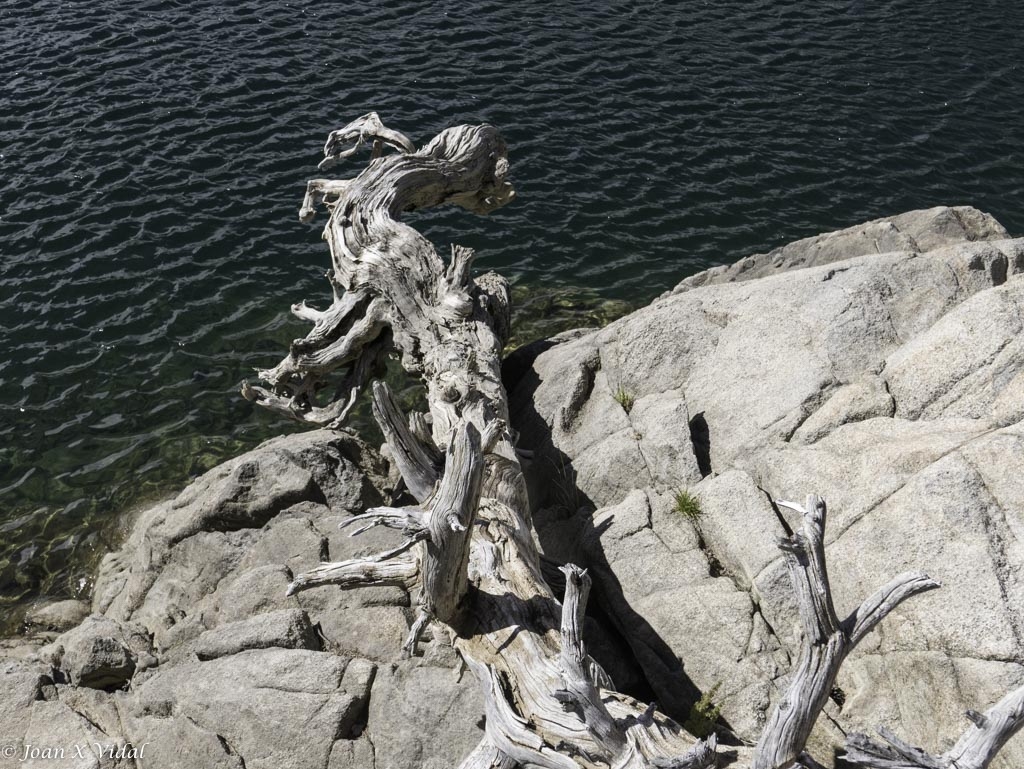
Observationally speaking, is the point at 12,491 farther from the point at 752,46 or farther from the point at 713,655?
the point at 752,46

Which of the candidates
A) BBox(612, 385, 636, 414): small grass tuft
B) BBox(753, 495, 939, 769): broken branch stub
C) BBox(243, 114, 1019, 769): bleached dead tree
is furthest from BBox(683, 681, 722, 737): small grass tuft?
BBox(612, 385, 636, 414): small grass tuft

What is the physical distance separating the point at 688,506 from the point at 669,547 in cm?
62

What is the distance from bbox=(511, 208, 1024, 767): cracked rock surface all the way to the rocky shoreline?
33mm

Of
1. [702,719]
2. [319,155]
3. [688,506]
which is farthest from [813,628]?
[319,155]

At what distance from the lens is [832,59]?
3309 centimetres

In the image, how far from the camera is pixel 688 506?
41.2 feet

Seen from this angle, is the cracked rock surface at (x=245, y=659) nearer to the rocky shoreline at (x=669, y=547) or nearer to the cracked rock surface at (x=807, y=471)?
the rocky shoreline at (x=669, y=547)

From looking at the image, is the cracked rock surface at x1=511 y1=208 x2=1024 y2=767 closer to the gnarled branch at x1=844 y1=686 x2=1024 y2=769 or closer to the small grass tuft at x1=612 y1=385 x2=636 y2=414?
the small grass tuft at x1=612 y1=385 x2=636 y2=414

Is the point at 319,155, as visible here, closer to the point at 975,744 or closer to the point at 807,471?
the point at 807,471

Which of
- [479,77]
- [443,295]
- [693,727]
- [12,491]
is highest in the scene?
[479,77]

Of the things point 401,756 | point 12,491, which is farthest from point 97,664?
point 12,491

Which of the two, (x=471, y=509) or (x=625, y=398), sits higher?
(x=471, y=509)

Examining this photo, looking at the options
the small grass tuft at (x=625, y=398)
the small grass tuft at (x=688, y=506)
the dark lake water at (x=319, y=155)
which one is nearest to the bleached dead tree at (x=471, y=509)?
the small grass tuft at (x=625, y=398)

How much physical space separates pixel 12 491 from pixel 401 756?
10777mm
